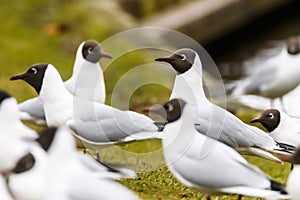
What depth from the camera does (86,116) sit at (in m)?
5.32

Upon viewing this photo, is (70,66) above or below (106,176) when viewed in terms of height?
above

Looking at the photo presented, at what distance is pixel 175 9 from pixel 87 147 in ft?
27.8

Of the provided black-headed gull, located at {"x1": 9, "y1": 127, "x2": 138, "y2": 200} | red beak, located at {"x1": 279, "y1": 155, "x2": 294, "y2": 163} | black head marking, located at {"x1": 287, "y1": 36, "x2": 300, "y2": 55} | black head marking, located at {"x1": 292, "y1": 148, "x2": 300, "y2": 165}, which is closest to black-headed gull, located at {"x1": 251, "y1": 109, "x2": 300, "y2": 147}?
red beak, located at {"x1": 279, "y1": 155, "x2": 294, "y2": 163}

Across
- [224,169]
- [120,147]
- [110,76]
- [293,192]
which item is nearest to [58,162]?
[224,169]

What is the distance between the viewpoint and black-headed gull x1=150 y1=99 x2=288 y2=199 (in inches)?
176

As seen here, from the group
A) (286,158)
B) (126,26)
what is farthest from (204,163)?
(126,26)

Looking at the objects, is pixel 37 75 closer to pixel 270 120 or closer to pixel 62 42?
pixel 270 120

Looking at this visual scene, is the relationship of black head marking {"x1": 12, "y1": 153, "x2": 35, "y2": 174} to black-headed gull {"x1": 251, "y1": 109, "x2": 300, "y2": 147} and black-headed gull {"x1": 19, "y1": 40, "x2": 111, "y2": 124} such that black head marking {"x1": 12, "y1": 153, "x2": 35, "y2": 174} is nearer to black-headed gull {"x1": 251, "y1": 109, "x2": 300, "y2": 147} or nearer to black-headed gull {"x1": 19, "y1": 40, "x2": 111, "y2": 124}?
black-headed gull {"x1": 19, "y1": 40, "x2": 111, "y2": 124}

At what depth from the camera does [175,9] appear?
13.7m

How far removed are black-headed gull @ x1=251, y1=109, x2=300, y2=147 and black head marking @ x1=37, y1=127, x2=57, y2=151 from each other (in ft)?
5.15

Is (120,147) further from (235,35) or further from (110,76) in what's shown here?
(235,35)

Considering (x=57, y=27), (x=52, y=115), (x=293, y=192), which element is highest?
(x=57, y=27)

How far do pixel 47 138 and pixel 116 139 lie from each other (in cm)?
78

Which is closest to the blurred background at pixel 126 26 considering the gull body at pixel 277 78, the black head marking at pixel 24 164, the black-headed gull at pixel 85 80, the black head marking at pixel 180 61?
the gull body at pixel 277 78
